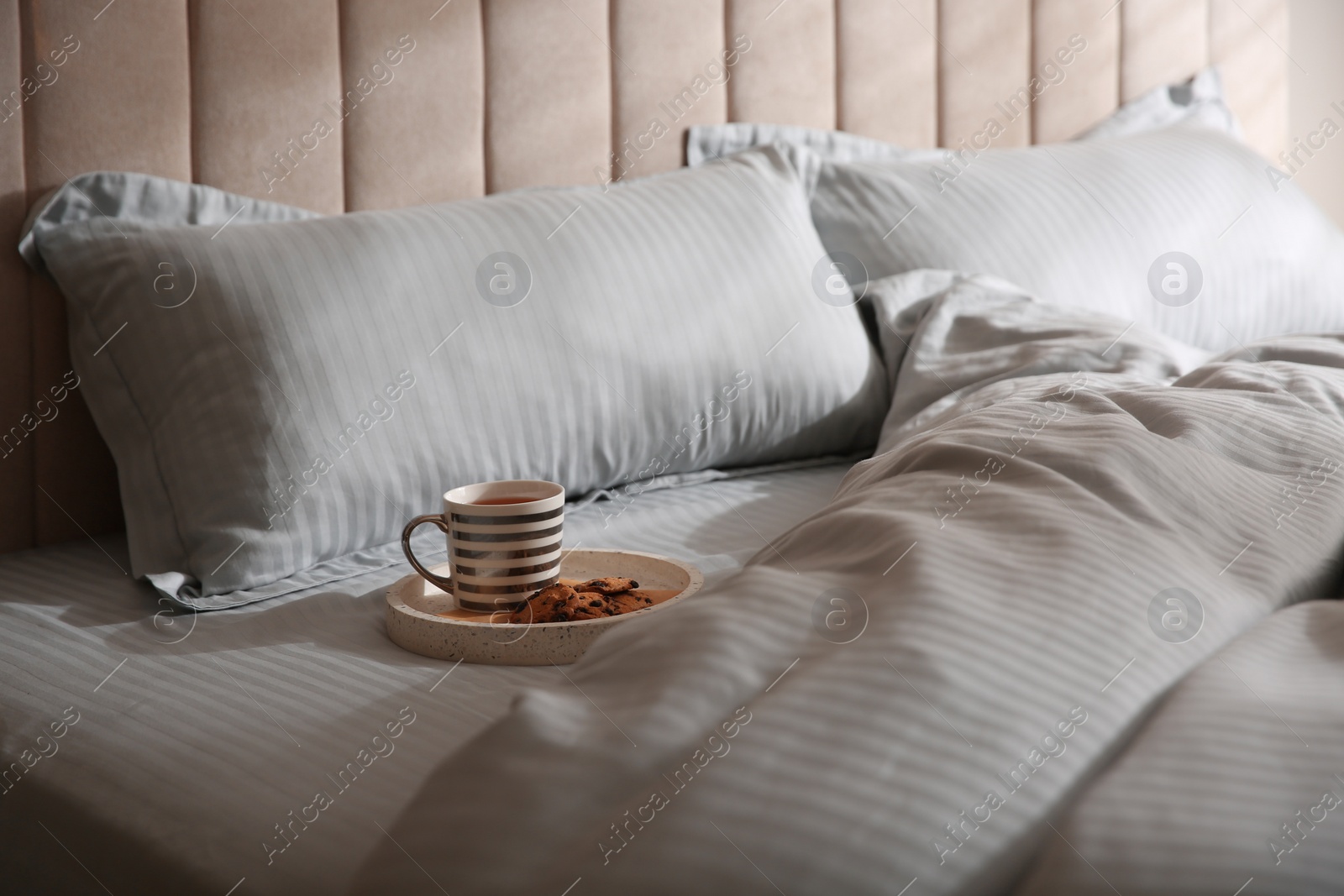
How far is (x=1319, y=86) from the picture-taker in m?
2.48

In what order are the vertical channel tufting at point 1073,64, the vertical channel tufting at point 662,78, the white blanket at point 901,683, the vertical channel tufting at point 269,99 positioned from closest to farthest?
the white blanket at point 901,683, the vertical channel tufting at point 269,99, the vertical channel tufting at point 662,78, the vertical channel tufting at point 1073,64

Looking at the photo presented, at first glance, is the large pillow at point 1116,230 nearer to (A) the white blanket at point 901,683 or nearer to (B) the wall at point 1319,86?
(A) the white blanket at point 901,683

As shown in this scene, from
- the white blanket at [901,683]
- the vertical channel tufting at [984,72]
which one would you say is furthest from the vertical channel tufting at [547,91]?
the white blanket at [901,683]

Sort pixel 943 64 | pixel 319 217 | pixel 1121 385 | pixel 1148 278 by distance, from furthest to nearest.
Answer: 1. pixel 943 64
2. pixel 1148 278
3. pixel 319 217
4. pixel 1121 385

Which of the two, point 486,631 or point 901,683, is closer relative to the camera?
point 901,683

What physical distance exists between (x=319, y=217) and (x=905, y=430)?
0.62 metres

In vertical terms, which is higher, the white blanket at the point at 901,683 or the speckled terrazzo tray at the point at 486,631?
the white blanket at the point at 901,683

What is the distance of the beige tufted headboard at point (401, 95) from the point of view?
1115mm

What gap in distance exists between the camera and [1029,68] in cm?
197

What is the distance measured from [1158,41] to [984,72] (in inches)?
18.6

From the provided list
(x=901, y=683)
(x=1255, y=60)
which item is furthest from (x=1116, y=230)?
(x=901, y=683)

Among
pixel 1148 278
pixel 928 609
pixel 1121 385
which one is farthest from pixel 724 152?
pixel 928 609

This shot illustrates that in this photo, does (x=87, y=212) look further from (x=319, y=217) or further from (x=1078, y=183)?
(x=1078, y=183)

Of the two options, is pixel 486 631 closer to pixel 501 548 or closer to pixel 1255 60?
pixel 501 548
